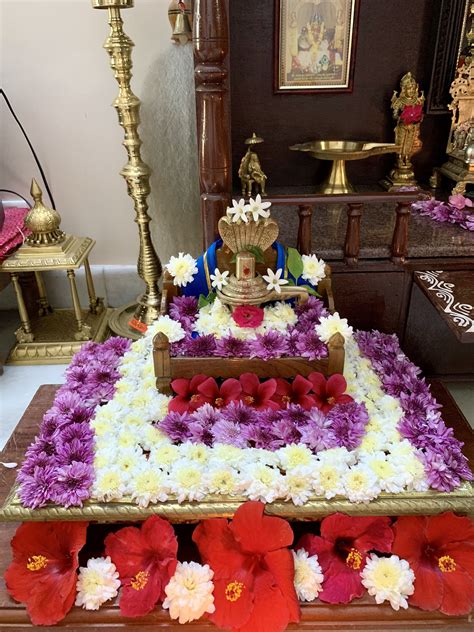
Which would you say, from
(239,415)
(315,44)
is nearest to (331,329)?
(239,415)

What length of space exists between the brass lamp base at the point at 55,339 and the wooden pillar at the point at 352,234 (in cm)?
109

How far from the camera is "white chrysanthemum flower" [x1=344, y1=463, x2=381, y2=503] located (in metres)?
1.09

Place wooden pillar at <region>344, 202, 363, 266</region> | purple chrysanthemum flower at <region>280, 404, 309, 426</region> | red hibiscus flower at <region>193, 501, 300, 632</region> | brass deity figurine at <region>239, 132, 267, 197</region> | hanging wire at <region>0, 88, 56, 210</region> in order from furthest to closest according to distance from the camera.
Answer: hanging wire at <region>0, 88, 56, 210</region> → brass deity figurine at <region>239, 132, 267, 197</region> → wooden pillar at <region>344, 202, 363, 266</region> → purple chrysanthemum flower at <region>280, 404, 309, 426</region> → red hibiscus flower at <region>193, 501, 300, 632</region>

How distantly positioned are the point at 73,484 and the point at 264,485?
401 millimetres

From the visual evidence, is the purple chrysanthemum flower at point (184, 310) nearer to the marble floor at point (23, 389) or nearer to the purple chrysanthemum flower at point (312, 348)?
the purple chrysanthemum flower at point (312, 348)

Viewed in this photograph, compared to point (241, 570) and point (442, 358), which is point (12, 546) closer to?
point (241, 570)

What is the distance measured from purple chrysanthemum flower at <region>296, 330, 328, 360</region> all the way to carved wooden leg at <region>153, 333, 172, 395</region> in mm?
322

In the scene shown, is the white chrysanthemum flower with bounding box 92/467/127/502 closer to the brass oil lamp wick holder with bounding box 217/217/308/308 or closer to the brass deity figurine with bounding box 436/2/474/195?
the brass oil lamp wick holder with bounding box 217/217/308/308

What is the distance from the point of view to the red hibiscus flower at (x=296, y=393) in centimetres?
129

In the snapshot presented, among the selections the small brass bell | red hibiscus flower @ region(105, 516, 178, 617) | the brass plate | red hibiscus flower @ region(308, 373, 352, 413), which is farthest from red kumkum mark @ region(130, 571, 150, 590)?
the small brass bell

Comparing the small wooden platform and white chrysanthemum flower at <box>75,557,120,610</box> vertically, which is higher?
the small wooden platform

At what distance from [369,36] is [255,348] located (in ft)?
5.04

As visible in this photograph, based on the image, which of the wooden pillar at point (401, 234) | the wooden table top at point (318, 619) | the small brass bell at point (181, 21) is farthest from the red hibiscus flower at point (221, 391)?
the small brass bell at point (181, 21)

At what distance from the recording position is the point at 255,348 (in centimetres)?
129
